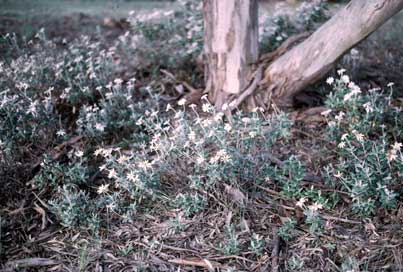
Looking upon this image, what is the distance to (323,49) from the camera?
11.7ft

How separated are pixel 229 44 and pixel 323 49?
74 cm

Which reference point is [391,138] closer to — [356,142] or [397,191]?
[356,142]

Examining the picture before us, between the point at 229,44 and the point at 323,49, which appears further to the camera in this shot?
the point at 229,44

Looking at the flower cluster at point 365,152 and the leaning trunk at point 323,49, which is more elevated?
the leaning trunk at point 323,49

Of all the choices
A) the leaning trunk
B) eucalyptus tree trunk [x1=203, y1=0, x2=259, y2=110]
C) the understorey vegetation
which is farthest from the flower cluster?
eucalyptus tree trunk [x1=203, y1=0, x2=259, y2=110]

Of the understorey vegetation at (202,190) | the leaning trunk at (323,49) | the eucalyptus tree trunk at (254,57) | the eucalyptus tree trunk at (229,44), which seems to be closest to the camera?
the understorey vegetation at (202,190)

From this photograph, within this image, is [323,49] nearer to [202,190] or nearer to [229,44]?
[229,44]

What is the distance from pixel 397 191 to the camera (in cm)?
282

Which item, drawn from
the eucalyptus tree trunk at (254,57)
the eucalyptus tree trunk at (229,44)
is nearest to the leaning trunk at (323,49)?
the eucalyptus tree trunk at (254,57)

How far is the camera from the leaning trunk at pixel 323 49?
327cm

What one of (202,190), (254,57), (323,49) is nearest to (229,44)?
(254,57)

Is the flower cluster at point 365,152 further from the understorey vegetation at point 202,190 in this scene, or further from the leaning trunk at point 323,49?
the leaning trunk at point 323,49

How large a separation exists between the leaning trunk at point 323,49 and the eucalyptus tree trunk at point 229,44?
21cm

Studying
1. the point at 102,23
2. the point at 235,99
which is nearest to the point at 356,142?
the point at 235,99
